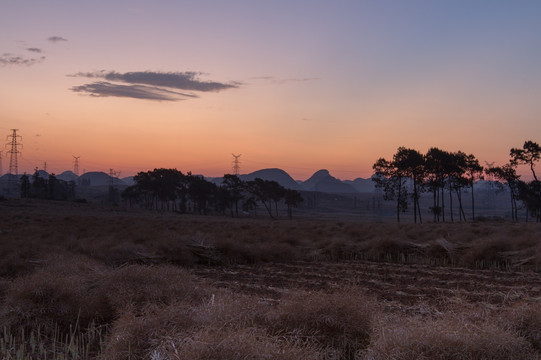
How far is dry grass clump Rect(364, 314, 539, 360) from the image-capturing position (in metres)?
4.90

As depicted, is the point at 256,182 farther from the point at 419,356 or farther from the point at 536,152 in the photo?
the point at 419,356

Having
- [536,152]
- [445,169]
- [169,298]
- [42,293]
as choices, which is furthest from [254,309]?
[536,152]

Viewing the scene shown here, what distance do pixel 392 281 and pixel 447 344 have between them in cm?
999

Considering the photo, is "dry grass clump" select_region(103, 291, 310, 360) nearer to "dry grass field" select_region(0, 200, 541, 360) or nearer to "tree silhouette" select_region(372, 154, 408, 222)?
"dry grass field" select_region(0, 200, 541, 360)

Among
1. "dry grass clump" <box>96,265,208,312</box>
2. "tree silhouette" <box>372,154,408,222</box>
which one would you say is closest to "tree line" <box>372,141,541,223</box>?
"tree silhouette" <box>372,154,408,222</box>

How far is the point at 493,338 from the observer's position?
5.10 metres

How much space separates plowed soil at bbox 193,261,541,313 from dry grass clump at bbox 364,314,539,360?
4244 mm

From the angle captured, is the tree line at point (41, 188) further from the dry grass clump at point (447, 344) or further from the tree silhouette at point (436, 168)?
the dry grass clump at point (447, 344)

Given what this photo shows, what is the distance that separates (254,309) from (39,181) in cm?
11387

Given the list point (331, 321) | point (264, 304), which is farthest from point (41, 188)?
point (331, 321)

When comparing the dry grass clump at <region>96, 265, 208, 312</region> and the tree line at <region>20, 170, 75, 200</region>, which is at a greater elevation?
the tree line at <region>20, 170, 75, 200</region>

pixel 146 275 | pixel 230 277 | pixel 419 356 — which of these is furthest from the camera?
pixel 230 277

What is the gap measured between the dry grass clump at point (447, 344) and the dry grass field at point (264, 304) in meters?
0.02

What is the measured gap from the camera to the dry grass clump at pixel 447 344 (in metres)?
4.90
